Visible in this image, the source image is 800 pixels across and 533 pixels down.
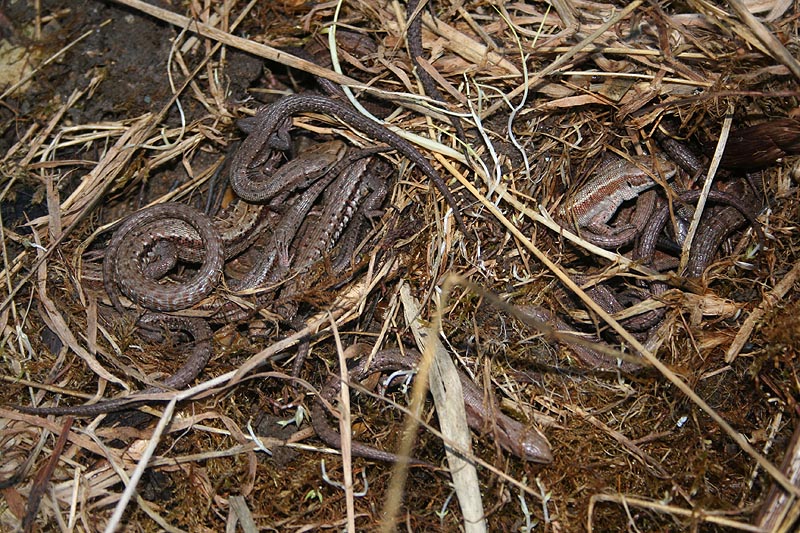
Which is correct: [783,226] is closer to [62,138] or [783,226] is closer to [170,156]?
[170,156]

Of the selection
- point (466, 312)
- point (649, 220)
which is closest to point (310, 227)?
point (466, 312)

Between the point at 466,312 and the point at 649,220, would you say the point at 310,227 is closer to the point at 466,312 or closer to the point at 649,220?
the point at 466,312

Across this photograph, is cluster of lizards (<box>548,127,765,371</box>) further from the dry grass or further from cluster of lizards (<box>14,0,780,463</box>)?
the dry grass

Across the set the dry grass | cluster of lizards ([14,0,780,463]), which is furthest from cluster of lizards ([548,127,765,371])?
the dry grass

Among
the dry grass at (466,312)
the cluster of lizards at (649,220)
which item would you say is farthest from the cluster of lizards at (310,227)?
the dry grass at (466,312)

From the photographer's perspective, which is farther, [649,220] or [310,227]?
[310,227]

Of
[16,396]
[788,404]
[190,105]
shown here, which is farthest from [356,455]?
[190,105]
